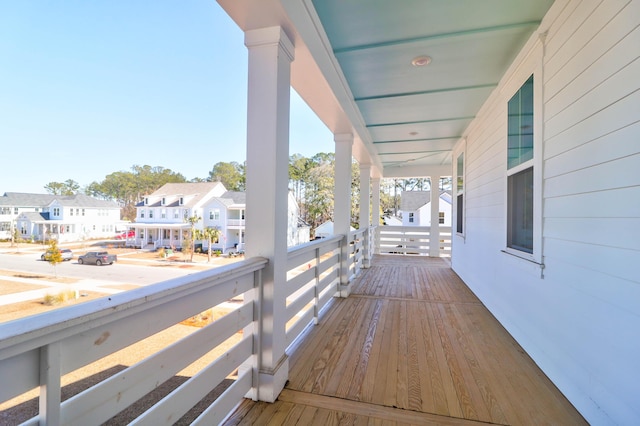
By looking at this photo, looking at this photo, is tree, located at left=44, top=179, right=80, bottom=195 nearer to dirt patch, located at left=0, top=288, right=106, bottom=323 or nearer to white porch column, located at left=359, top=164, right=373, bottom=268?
dirt patch, located at left=0, top=288, right=106, bottom=323

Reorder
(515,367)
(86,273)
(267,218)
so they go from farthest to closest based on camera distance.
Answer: (515,367)
(267,218)
(86,273)

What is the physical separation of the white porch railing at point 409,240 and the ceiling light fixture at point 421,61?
5629 mm

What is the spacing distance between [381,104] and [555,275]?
2451 millimetres

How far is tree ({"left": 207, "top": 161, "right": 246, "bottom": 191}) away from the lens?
7.23 ft

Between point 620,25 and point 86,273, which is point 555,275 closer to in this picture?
point 620,25

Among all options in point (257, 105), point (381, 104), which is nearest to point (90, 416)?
point (257, 105)

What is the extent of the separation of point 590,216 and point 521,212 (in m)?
1.09

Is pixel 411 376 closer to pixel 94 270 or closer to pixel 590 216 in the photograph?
pixel 590 216

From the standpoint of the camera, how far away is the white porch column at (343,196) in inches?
151

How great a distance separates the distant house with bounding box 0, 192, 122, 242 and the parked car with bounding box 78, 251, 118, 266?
15 centimetres

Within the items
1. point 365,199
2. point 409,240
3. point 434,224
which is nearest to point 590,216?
point 365,199

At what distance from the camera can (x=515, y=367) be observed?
207 cm

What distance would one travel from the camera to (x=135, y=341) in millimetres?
955

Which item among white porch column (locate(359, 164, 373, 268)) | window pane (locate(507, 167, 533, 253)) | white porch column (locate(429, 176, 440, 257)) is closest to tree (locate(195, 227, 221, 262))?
window pane (locate(507, 167, 533, 253))
